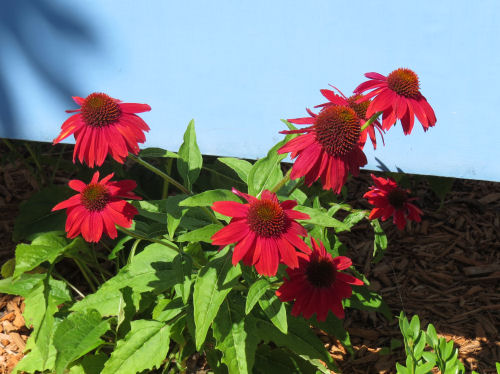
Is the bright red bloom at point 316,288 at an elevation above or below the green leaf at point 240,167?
below

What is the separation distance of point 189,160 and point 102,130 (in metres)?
0.40

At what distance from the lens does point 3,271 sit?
83.7 inches

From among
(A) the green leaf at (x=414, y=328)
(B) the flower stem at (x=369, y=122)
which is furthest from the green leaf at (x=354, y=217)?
(B) the flower stem at (x=369, y=122)

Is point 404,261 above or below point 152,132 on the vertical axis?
below

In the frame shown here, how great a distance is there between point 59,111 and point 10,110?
0.22m

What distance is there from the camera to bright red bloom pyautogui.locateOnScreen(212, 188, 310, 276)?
4.40 ft

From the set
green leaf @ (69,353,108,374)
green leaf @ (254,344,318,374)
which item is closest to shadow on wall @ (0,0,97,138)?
→ green leaf @ (69,353,108,374)

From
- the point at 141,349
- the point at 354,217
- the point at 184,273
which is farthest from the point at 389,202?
the point at 141,349

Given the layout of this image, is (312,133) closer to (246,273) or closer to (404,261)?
(246,273)

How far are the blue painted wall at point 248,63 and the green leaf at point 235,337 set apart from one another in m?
0.74

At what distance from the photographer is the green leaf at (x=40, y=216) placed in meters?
2.44

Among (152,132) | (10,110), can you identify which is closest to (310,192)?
(152,132)

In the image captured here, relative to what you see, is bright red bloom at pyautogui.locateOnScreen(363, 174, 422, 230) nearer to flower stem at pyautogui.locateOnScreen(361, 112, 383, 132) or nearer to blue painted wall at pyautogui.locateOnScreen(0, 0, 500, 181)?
blue painted wall at pyautogui.locateOnScreen(0, 0, 500, 181)

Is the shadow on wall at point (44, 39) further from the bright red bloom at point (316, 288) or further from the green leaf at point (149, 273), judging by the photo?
the bright red bloom at point (316, 288)
